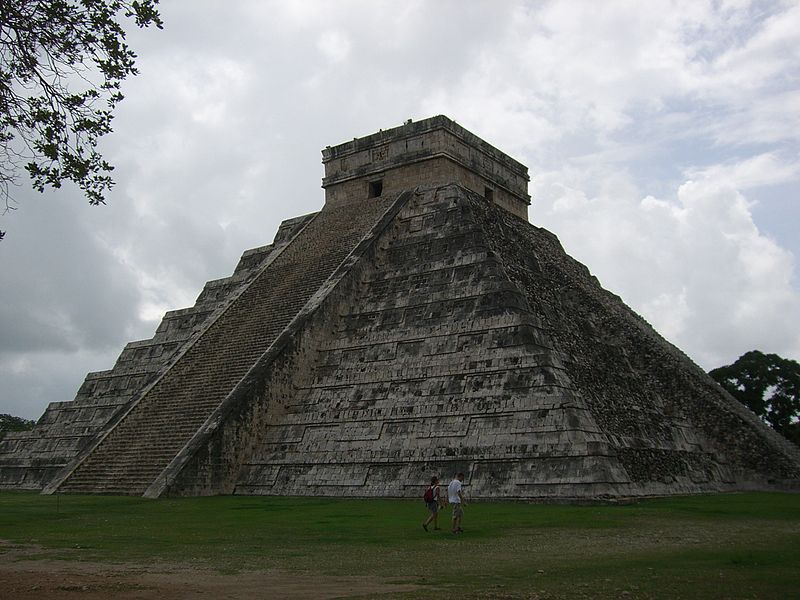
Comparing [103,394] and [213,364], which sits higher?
[103,394]

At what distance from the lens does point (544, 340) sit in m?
17.1

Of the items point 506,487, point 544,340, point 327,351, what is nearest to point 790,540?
point 506,487

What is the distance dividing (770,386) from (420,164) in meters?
16.4

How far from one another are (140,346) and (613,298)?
15.5 m

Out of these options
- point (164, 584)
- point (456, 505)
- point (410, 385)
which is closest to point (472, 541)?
point (456, 505)

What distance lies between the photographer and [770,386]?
31.1 metres

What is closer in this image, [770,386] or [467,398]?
[467,398]

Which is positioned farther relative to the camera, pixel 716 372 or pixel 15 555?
pixel 716 372

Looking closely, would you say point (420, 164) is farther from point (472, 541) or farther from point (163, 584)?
point (163, 584)

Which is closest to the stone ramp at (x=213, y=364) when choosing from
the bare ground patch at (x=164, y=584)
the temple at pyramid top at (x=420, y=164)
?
the temple at pyramid top at (x=420, y=164)

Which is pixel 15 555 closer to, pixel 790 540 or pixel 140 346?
pixel 790 540

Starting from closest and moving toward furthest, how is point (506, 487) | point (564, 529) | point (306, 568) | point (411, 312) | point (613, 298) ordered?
point (306, 568)
point (564, 529)
point (506, 487)
point (411, 312)
point (613, 298)

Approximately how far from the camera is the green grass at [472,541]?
25.3 feet

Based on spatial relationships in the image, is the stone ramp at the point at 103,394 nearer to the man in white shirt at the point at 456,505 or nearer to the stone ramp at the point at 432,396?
the stone ramp at the point at 432,396
